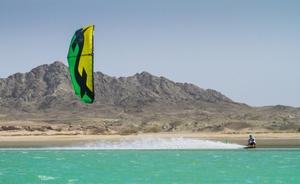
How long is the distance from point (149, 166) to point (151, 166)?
119mm

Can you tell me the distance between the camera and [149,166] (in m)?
31.9

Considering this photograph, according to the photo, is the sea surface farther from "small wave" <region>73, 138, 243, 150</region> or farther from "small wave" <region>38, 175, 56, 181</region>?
"small wave" <region>73, 138, 243, 150</region>

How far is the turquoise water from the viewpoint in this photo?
25969 mm

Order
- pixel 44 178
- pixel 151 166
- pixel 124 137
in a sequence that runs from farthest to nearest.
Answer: pixel 124 137
pixel 151 166
pixel 44 178

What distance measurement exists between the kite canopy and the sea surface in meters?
6.55

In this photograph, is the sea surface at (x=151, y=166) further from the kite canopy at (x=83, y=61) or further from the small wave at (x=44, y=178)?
the kite canopy at (x=83, y=61)

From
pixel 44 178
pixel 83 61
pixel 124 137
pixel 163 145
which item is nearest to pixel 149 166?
pixel 44 178

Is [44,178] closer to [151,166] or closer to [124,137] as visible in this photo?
[151,166]

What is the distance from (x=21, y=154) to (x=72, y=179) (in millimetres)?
16943

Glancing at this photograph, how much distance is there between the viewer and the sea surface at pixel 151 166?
85.2 ft

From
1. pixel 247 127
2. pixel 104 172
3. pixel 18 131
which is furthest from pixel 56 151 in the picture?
pixel 247 127

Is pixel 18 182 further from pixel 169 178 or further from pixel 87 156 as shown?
pixel 87 156

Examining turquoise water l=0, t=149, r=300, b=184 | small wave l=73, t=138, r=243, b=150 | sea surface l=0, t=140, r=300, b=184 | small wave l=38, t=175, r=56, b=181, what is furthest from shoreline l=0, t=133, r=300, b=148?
small wave l=38, t=175, r=56, b=181

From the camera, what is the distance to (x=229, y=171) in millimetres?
28781
